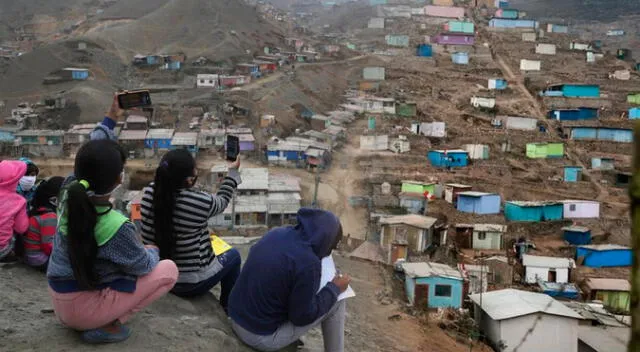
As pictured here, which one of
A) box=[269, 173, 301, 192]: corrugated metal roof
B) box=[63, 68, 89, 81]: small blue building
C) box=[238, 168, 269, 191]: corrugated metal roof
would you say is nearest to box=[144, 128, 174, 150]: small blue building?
box=[238, 168, 269, 191]: corrugated metal roof

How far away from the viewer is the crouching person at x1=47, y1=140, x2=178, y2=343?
273 centimetres

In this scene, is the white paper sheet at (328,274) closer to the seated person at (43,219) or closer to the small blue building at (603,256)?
the seated person at (43,219)

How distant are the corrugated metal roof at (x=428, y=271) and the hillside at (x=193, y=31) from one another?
3253cm

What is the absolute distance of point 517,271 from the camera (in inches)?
607

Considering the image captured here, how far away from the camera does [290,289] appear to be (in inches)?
123

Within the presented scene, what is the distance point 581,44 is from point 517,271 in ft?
124

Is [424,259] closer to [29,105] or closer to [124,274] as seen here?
[124,274]

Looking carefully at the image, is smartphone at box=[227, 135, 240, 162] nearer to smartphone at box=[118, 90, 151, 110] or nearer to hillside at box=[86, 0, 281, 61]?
smartphone at box=[118, 90, 151, 110]

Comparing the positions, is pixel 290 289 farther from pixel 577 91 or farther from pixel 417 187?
pixel 577 91

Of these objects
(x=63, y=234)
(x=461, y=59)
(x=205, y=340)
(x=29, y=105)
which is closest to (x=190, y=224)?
(x=205, y=340)

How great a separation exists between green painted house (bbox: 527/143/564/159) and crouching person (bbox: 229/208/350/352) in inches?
978

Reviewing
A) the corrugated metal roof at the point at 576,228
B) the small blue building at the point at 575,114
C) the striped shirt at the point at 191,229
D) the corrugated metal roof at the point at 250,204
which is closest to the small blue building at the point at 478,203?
the corrugated metal roof at the point at 576,228

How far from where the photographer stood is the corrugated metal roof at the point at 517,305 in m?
9.97

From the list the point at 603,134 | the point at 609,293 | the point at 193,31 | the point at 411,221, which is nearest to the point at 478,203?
the point at 411,221
